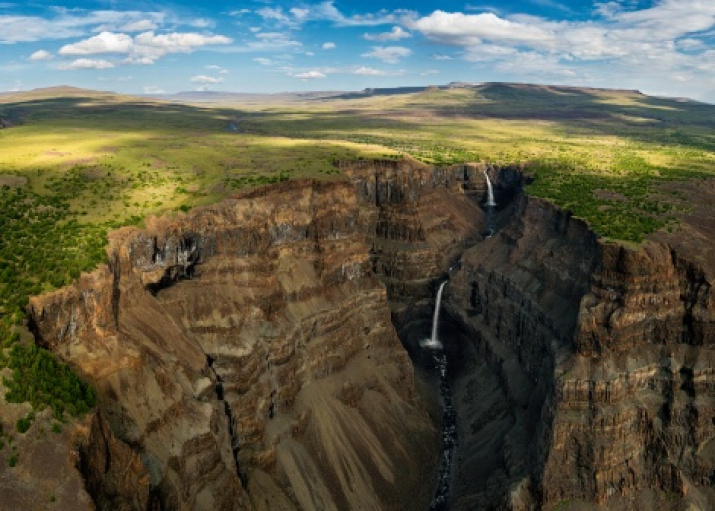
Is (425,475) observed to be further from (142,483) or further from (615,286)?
(142,483)

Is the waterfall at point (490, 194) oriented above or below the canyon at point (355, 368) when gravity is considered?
above

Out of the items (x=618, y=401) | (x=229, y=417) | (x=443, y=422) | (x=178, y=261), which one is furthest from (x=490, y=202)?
(x=229, y=417)

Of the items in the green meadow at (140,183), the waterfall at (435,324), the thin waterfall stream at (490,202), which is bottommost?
the waterfall at (435,324)

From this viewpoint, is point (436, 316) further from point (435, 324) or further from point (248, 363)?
point (248, 363)

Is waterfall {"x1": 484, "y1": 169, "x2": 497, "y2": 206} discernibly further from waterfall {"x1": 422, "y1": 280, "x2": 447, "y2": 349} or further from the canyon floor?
waterfall {"x1": 422, "y1": 280, "x2": 447, "y2": 349}

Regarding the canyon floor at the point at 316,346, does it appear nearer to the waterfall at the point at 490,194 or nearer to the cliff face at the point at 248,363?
the cliff face at the point at 248,363

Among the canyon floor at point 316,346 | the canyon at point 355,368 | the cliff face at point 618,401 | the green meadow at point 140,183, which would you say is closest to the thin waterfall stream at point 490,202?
the green meadow at point 140,183
